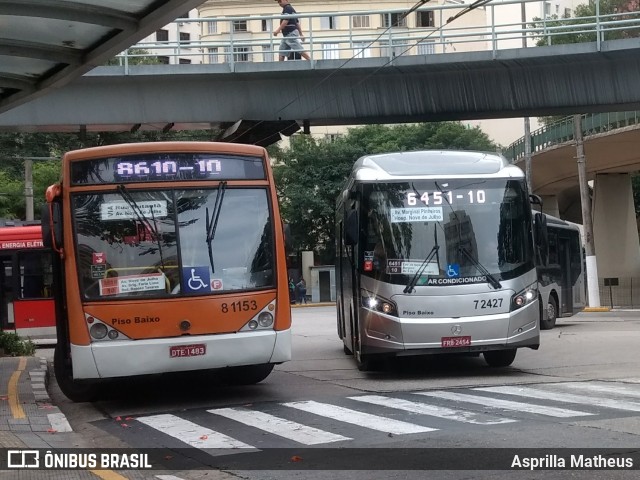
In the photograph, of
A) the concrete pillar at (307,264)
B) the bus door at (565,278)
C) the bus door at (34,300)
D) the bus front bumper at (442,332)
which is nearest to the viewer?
the bus front bumper at (442,332)

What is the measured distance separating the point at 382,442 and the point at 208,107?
17.2 m

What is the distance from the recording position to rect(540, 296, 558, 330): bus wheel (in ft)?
84.4

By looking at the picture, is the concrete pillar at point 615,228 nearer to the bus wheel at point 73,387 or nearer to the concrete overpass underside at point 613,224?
the concrete overpass underside at point 613,224

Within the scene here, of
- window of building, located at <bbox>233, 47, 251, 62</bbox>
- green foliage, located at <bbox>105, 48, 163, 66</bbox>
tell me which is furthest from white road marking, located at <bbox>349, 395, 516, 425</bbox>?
window of building, located at <bbox>233, 47, 251, 62</bbox>

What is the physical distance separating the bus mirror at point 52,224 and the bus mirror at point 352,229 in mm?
4441

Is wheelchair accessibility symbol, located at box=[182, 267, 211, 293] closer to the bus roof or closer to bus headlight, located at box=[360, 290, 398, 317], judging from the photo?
bus headlight, located at box=[360, 290, 398, 317]

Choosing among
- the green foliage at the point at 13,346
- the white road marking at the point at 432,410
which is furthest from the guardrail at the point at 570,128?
the white road marking at the point at 432,410

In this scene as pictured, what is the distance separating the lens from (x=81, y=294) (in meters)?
11.4

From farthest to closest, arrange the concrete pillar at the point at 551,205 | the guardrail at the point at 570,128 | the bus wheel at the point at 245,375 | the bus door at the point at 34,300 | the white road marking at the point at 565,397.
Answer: the concrete pillar at the point at 551,205 → the guardrail at the point at 570,128 → the bus door at the point at 34,300 → the bus wheel at the point at 245,375 → the white road marking at the point at 565,397

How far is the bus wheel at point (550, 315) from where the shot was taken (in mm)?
25734

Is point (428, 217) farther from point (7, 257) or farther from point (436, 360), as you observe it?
point (7, 257)

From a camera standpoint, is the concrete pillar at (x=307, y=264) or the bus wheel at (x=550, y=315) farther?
the concrete pillar at (x=307, y=264)

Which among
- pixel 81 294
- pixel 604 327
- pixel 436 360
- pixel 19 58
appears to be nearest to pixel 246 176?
pixel 81 294

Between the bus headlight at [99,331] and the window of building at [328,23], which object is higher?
the window of building at [328,23]
